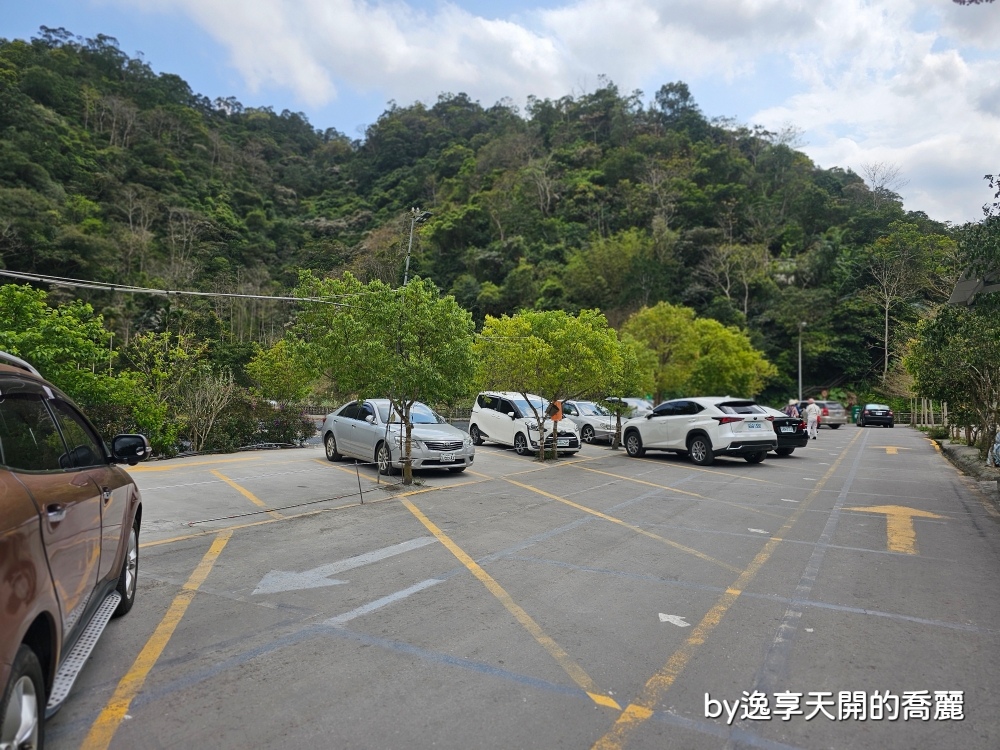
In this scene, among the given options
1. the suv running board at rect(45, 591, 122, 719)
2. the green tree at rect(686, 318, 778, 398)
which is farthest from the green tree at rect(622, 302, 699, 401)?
the suv running board at rect(45, 591, 122, 719)

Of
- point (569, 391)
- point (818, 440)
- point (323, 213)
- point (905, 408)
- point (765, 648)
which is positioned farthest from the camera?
point (323, 213)

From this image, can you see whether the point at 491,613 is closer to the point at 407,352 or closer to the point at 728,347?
the point at 407,352

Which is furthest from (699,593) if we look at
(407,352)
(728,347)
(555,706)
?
(728,347)

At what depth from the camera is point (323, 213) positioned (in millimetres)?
73500

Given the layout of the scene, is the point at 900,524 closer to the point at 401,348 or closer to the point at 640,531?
the point at 640,531

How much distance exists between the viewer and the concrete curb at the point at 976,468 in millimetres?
12405

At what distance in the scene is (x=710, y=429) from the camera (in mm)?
16250

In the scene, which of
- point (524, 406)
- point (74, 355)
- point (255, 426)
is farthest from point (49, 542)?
point (255, 426)

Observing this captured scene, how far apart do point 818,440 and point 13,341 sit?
26721 mm

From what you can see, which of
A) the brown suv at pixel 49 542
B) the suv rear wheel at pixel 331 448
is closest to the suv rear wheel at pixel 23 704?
the brown suv at pixel 49 542

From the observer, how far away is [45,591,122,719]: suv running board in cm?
291

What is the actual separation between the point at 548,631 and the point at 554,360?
12340mm

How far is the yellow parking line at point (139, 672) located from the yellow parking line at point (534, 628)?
8.14 ft

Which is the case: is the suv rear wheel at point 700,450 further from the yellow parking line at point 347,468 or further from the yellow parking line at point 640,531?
the yellow parking line at point 347,468
